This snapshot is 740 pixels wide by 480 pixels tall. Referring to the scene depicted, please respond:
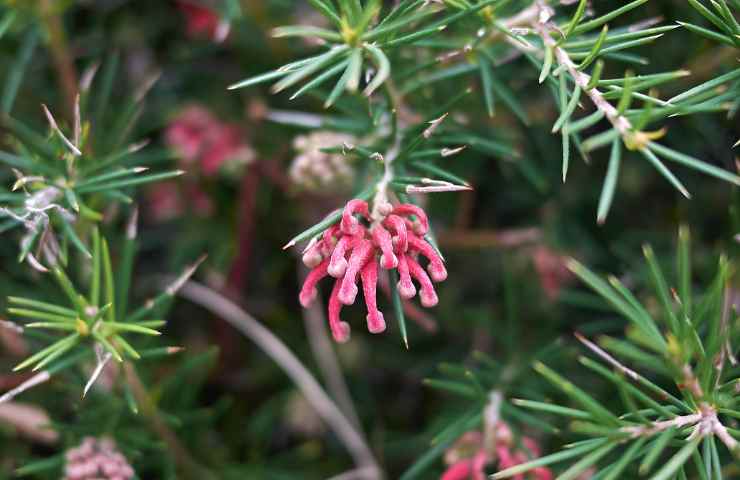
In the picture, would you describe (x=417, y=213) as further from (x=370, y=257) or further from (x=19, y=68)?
(x=19, y=68)

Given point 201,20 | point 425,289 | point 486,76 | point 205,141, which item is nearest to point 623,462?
point 425,289

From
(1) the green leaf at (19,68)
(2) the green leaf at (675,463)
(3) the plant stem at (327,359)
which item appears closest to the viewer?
(2) the green leaf at (675,463)

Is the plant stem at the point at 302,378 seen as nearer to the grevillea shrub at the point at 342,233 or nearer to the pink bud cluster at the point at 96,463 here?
the grevillea shrub at the point at 342,233

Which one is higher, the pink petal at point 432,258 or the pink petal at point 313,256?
the pink petal at point 313,256

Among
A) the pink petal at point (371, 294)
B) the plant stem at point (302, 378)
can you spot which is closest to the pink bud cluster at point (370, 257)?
the pink petal at point (371, 294)

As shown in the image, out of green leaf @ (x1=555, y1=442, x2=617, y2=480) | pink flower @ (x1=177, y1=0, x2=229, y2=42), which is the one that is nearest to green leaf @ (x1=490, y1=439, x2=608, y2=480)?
green leaf @ (x1=555, y1=442, x2=617, y2=480)

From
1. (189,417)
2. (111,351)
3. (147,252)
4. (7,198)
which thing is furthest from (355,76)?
(147,252)

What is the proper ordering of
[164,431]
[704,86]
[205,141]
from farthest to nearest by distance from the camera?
[205,141] < [164,431] < [704,86]

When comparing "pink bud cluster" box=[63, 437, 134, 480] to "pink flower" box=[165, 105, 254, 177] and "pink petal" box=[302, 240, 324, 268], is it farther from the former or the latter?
"pink flower" box=[165, 105, 254, 177]
